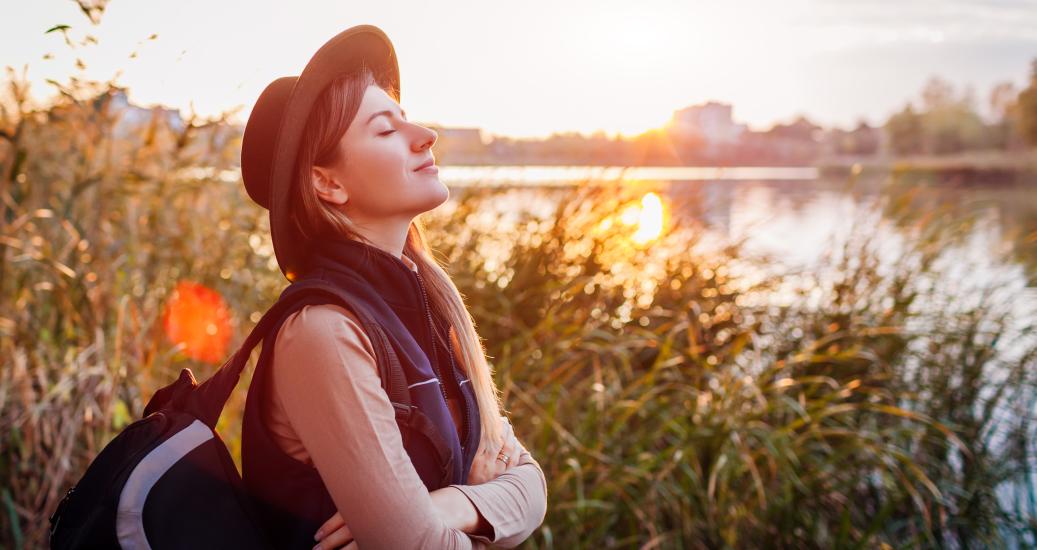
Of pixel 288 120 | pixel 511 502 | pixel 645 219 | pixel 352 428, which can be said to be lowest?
pixel 511 502

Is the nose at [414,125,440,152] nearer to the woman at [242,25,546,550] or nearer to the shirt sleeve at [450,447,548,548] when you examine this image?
the woman at [242,25,546,550]

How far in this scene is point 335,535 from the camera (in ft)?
3.98

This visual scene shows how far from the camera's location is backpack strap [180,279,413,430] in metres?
1.22

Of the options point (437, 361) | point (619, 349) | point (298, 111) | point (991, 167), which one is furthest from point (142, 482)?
point (991, 167)

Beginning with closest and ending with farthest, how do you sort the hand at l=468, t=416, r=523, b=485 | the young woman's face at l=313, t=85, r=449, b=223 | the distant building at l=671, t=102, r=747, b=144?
the young woman's face at l=313, t=85, r=449, b=223 → the hand at l=468, t=416, r=523, b=485 → the distant building at l=671, t=102, r=747, b=144

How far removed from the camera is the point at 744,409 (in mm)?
3457

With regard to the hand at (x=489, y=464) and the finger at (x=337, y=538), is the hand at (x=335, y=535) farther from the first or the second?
the hand at (x=489, y=464)

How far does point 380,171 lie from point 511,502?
59 centimetres

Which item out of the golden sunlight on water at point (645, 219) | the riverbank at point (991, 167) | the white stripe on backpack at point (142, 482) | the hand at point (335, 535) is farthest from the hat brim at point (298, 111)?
the riverbank at point (991, 167)

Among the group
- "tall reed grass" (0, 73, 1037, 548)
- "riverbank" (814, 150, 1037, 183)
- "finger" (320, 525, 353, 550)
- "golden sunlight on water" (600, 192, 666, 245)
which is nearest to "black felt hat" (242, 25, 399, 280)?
"finger" (320, 525, 353, 550)

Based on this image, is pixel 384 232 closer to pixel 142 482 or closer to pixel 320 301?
pixel 320 301

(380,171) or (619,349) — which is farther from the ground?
(380,171)

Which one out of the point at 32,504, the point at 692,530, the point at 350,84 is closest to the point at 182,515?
the point at 350,84

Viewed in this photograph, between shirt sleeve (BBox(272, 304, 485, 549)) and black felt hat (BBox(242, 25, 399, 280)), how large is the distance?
0.23 m
